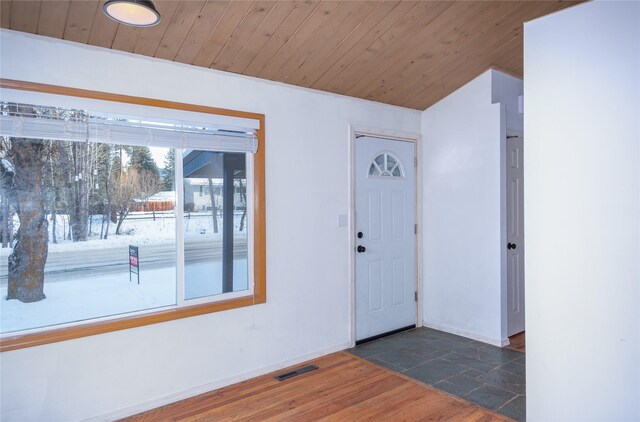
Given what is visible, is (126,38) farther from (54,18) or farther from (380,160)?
(380,160)

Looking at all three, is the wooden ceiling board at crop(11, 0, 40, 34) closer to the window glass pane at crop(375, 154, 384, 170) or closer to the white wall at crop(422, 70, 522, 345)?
the window glass pane at crop(375, 154, 384, 170)

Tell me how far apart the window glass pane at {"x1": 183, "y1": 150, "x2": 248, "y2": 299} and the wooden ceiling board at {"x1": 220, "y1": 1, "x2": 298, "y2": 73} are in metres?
0.67

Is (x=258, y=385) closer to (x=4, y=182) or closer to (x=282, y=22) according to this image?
(x=4, y=182)

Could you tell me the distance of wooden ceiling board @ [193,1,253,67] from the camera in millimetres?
2455

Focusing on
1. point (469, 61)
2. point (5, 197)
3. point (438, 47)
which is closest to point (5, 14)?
point (5, 197)

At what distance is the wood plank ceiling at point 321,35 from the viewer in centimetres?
237

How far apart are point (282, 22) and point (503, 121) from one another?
93.2 inches

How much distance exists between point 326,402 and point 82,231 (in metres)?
2.00

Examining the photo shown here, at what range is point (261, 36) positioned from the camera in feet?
9.05

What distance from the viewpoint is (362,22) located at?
110 inches

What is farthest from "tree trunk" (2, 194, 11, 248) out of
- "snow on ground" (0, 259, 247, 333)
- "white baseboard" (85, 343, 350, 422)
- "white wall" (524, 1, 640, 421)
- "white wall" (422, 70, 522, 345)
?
"white wall" (422, 70, 522, 345)

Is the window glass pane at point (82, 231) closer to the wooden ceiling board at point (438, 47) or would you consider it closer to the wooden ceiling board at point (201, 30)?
the wooden ceiling board at point (201, 30)

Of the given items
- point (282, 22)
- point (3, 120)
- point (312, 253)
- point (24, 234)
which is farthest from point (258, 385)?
point (282, 22)

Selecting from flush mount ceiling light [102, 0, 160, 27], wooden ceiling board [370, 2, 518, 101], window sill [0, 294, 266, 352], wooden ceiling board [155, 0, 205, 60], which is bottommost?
window sill [0, 294, 266, 352]
